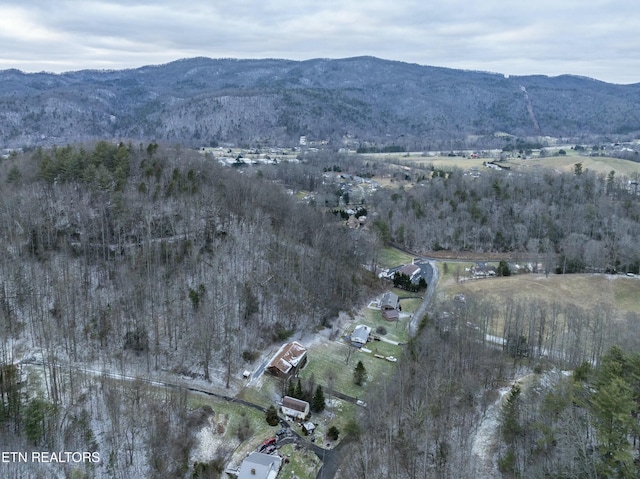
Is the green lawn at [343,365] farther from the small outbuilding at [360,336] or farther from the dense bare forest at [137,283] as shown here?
the dense bare forest at [137,283]

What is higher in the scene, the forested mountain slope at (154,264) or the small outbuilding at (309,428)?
the forested mountain slope at (154,264)

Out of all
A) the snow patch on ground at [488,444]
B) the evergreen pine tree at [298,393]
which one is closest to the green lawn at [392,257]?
the evergreen pine tree at [298,393]

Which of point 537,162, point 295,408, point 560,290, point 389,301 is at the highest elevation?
point 537,162

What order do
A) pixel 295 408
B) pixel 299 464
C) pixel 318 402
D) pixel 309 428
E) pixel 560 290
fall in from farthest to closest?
pixel 560 290 < pixel 318 402 < pixel 295 408 < pixel 309 428 < pixel 299 464

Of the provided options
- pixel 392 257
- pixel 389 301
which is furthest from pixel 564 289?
pixel 392 257

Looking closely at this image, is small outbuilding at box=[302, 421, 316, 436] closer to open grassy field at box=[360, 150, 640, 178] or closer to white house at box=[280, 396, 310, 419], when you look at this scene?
white house at box=[280, 396, 310, 419]

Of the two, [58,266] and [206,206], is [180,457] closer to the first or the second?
[58,266]

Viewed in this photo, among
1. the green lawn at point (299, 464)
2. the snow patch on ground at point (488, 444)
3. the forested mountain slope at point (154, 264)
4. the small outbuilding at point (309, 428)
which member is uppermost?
the forested mountain slope at point (154, 264)

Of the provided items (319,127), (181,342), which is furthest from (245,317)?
(319,127)

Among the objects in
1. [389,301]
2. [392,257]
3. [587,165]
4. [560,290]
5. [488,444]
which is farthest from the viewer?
[587,165]

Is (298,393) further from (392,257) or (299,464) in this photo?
(392,257)

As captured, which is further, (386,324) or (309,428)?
(386,324)
